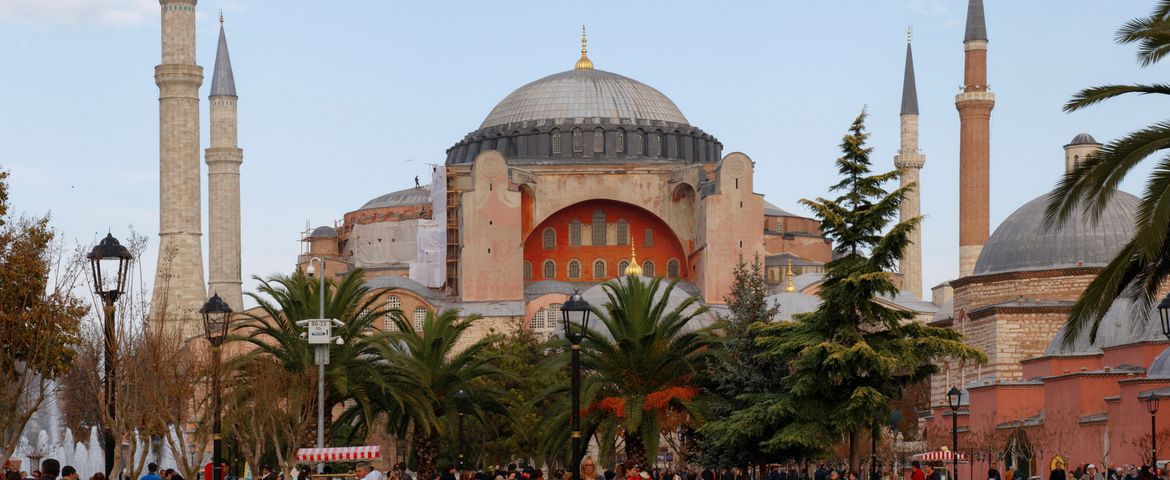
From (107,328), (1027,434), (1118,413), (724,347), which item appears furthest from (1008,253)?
(107,328)

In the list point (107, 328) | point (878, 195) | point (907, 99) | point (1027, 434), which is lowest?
point (1027, 434)

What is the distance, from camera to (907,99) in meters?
77.3

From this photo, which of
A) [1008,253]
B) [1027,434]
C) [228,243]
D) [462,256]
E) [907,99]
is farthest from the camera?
[907,99]

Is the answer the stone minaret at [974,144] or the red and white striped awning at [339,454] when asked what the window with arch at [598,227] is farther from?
the red and white striped awning at [339,454]

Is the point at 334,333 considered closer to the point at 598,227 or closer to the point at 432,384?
the point at 432,384

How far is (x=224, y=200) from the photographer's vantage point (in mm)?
66562

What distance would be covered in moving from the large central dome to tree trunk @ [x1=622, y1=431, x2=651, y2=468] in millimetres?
40317

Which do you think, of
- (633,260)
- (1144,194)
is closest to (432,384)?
(1144,194)

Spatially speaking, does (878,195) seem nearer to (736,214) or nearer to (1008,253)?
(1008,253)

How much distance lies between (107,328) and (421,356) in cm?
1367

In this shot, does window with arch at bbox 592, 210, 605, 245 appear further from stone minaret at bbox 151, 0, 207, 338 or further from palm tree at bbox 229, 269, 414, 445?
palm tree at bbox 229, 269, 414, 445

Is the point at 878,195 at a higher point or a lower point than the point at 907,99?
lower

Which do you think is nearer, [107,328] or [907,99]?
[107,328]

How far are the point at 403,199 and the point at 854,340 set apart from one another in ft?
187
